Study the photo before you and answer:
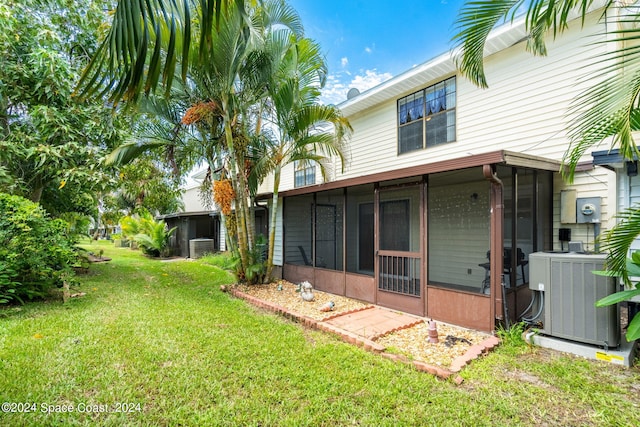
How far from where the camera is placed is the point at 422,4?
28.1ft

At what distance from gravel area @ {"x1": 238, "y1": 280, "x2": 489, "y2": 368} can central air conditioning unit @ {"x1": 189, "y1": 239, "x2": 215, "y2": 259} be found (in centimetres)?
881

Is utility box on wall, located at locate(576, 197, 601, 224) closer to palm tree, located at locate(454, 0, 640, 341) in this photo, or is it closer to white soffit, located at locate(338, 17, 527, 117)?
palm tree, located at locate(454, 0, 640, 341)

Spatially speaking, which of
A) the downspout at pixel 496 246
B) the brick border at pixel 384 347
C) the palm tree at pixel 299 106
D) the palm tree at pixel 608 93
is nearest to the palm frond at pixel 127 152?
the palm tree at pixel 299 106

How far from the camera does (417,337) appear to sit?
13.5 feet

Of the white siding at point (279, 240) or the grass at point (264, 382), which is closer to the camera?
the grass at point (264, 382)

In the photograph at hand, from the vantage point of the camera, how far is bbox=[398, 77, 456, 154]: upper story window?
271 inches

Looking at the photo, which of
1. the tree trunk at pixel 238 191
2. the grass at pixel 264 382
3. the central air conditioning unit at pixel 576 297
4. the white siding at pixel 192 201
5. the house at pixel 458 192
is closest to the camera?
the grass at pixel 264 382

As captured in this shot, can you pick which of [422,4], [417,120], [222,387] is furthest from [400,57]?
[222,387]

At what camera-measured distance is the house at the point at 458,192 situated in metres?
4.52

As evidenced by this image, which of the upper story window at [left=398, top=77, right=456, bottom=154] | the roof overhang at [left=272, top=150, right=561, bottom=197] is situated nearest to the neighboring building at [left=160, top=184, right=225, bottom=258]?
the upper story window at [left=398, top=77, right=456, bottom=154]

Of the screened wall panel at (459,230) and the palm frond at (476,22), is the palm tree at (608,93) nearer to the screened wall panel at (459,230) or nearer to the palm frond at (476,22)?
the palm frond at (476,22)

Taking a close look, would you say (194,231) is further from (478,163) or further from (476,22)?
(476,22)

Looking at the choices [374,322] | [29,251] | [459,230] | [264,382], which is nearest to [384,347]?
[374,322]

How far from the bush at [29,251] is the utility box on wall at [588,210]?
27.8 ft
